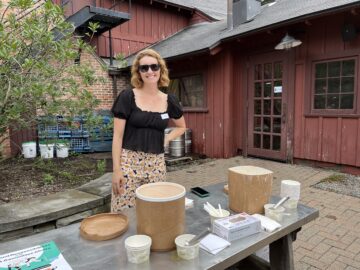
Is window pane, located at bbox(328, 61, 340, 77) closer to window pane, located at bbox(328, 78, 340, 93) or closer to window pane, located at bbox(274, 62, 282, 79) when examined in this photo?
window pane, located at bbox(328, 78, 340, 93)

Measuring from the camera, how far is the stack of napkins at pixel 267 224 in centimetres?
130

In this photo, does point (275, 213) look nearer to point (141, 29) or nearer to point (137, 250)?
point (137, 250)

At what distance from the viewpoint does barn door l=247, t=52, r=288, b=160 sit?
5.72 metres

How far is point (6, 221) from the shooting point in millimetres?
2135

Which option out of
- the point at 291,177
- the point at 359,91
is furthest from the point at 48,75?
the point at 359,91

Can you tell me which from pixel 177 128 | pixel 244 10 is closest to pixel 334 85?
pixel 244 10

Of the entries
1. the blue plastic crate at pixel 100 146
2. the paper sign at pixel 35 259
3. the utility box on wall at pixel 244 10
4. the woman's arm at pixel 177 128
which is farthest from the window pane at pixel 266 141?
the paper sign at pixel 35 259

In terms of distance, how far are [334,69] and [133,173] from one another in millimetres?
4413

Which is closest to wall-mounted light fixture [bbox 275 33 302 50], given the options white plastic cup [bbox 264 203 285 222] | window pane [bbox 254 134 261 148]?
window pane [bbox 254 134 261 148]

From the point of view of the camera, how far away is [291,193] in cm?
158

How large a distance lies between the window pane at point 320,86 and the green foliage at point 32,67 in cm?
394

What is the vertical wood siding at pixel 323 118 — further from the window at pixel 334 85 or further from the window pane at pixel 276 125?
the window pane at pixel 276 125

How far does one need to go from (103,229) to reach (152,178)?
0.77 meters

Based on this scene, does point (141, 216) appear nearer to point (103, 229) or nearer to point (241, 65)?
point (103, 229)
